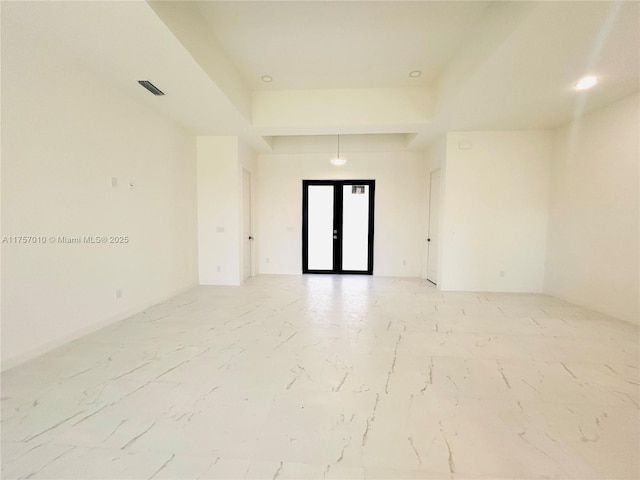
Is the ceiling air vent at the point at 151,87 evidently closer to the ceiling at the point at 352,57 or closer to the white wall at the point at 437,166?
the ceiling at the point at 352,57

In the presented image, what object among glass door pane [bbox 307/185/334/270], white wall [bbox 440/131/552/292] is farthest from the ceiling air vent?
white wall [bbox 440/131/552/292]

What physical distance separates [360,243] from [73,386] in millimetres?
5429

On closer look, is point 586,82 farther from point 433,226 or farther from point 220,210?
point 220,210

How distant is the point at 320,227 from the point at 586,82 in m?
4.84

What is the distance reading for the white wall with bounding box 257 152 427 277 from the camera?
628 cm

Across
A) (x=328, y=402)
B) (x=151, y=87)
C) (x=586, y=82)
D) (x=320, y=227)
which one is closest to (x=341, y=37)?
(x=151, y=87)

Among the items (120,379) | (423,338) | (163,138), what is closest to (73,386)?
(120,379)

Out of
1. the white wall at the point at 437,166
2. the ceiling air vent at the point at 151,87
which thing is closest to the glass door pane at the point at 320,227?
the white wall at the point at 437,166

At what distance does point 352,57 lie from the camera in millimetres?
3434

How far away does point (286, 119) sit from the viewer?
14.4 feet

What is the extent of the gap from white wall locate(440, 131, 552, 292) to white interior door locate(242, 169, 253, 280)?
3.88m

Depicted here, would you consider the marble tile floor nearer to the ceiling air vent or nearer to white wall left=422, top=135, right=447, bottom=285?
white wall left=422, top=135, right=447, bottom=285

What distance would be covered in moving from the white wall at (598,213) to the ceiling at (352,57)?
38 centimetres

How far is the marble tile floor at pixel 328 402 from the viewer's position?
1373 mm
